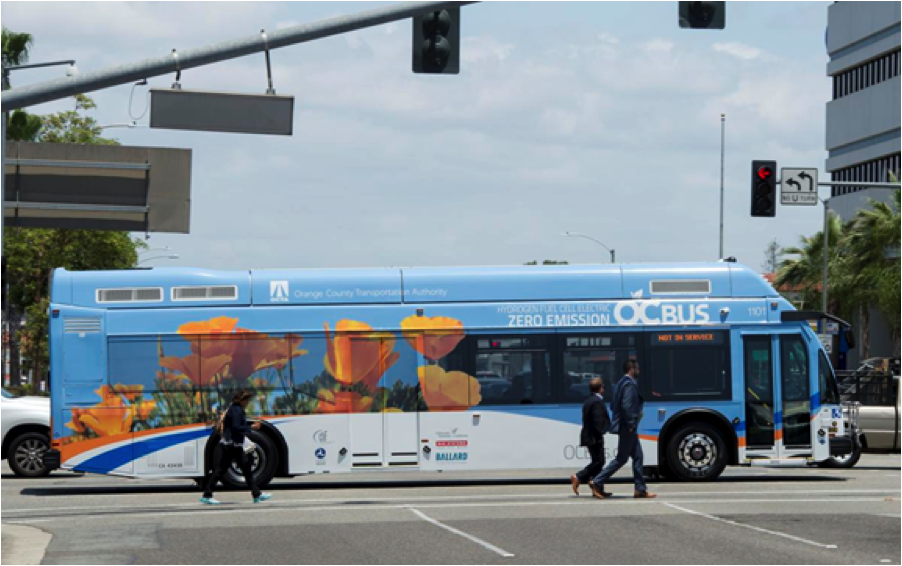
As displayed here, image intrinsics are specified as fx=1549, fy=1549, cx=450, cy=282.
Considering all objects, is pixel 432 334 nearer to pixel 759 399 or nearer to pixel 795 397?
pixel 759 399

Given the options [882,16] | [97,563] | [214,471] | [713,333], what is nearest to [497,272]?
[713,333]

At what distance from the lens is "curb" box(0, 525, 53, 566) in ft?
45.3

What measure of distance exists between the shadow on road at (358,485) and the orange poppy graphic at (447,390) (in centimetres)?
173

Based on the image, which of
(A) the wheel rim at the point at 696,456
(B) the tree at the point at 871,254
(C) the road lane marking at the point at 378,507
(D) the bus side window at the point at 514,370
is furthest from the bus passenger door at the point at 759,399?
(B) the tree at the point at 871,254

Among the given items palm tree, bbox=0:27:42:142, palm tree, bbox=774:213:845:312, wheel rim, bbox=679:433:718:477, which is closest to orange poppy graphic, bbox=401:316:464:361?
wheel rim, bbox=679:433:718:477

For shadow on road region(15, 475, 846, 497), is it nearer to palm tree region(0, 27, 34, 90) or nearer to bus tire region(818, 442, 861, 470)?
bus tire region(818, 442, 861, 470)

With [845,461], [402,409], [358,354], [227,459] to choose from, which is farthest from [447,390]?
[845,461]

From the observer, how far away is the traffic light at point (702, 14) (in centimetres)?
1655

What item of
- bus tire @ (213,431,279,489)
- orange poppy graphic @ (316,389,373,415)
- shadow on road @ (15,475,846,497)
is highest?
orange poppy graphic @ (316,389,373,415)

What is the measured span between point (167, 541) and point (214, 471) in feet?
14.8

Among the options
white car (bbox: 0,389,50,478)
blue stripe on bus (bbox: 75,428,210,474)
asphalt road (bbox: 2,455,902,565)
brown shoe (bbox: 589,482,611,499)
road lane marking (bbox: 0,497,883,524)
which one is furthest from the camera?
white car (bbox: 0,389,50,478)

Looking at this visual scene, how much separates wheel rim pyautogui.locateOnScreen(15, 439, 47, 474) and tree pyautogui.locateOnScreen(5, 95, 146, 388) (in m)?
30.6

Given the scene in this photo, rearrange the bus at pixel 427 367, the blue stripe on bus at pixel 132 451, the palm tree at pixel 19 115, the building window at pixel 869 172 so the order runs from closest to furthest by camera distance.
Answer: the blue stripe on bus at pixel 132 451, the bus at pixel 427 367, the palm tree at pixel 19 115, the building window at pixel 869 172

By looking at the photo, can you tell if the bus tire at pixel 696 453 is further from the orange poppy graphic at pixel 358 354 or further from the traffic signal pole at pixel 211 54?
the traffic signal pole at pixel 211 54
